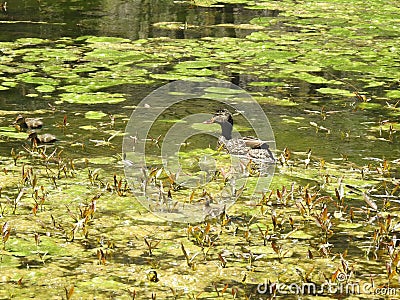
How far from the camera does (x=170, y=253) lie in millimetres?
3949

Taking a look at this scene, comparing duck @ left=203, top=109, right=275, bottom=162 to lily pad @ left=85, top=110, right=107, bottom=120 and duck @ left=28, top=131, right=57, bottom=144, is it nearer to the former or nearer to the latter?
lily pad @ left=85, top=110, right=107, bottom=120

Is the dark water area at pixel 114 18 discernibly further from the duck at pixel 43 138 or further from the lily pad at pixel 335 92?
the duck at pixel 43 138

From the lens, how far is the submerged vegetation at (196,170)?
370 cm

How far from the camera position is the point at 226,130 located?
5832 millimetres

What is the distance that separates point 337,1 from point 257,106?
5.64 meters

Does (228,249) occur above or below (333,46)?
below

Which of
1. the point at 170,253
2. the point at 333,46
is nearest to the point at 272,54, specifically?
the point at 333,46

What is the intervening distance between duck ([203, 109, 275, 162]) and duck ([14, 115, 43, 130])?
128 centimetres

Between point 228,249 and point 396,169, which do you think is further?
point 396,169

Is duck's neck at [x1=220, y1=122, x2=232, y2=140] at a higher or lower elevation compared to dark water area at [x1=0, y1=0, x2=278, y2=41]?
lower

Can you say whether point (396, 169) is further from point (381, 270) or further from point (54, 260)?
point (54, 260)

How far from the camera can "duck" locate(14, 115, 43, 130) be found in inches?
235

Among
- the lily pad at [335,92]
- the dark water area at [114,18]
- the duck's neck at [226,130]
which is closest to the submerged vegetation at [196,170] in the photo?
the lily pad at [335,92]

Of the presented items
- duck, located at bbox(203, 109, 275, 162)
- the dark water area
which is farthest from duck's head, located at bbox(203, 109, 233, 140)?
the dark water area
